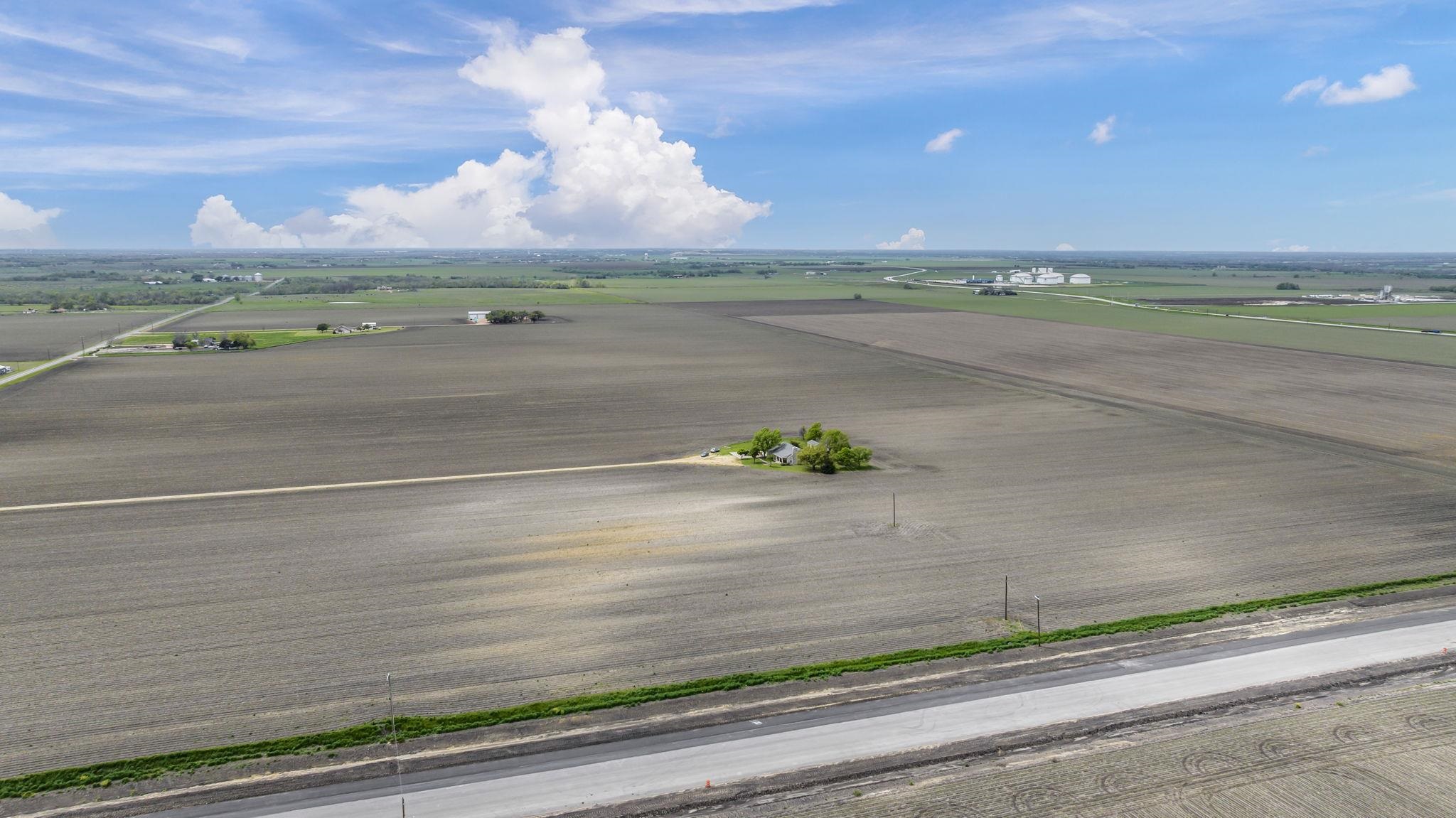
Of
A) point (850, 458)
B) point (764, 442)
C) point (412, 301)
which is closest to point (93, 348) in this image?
point (412, 301)

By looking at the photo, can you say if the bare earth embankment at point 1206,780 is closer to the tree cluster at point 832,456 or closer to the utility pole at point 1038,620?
the utility pole at point 1038,620

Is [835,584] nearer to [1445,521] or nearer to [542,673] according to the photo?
[542,673]

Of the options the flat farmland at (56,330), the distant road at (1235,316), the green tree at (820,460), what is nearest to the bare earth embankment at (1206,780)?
the green tree at (820,460)

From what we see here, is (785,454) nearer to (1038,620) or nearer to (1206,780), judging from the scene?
(1038,620)

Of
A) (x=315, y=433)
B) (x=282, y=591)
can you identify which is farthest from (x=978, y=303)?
(x=282, y=591)

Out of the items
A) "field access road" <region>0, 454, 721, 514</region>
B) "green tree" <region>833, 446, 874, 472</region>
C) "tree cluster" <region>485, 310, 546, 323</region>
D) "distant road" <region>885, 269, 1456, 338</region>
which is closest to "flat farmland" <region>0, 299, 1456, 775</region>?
"field access road" <region>0, 454, 721, 514</region>

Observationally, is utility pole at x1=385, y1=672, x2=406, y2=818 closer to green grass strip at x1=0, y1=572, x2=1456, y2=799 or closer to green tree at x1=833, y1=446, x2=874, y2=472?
green grass strip at x1=0, y1=572, x2=1456, y2=799
